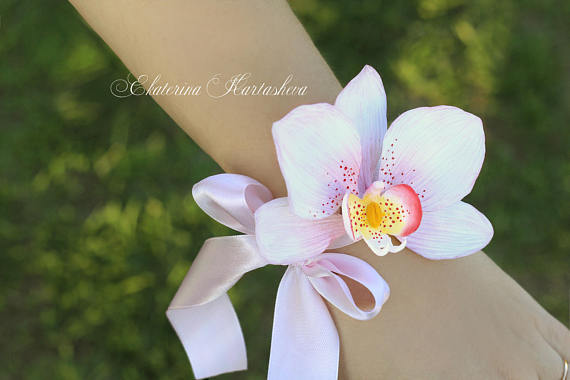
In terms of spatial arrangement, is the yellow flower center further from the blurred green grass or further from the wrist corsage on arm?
the blurred green grass

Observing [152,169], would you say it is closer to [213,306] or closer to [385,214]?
[213,306]

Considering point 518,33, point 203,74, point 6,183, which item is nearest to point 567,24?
point 518,33

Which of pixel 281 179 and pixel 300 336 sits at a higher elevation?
pixel 281 179

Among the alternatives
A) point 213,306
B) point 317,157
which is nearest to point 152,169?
point 213,306

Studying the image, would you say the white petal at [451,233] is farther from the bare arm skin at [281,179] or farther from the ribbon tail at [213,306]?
the ribbon tail at [213,306]

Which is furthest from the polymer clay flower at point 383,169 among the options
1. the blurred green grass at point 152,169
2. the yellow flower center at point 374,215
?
the blurred green grass at point 152,169
